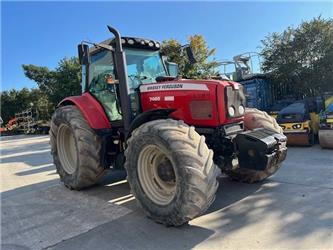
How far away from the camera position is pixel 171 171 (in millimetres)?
3959

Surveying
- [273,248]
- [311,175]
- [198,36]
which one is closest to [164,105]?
[273,248]

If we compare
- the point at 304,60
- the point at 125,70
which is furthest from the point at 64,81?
the point at 125,70

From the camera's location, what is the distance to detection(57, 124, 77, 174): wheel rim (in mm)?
6012

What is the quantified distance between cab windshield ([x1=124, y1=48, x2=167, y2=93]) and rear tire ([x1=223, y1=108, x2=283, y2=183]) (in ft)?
5.34

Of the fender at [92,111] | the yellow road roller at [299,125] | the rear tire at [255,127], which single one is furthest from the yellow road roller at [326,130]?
the fender at [92,111]

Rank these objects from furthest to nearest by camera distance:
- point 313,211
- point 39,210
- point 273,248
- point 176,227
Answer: point 39,210, point 313,211, point 176,227, point 273,248

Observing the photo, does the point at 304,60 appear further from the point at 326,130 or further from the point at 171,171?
the point at 171,171

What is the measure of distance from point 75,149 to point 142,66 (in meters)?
1.85

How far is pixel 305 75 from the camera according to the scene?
524 inches

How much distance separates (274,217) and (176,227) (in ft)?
3.86

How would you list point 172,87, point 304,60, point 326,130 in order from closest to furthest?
point 172,87 < point 326,130 < point 304,60

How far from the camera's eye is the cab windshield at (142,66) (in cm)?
512

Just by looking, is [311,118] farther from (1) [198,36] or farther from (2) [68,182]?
(1) [198,36]

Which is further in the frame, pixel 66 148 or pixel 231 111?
pixel 66 148
